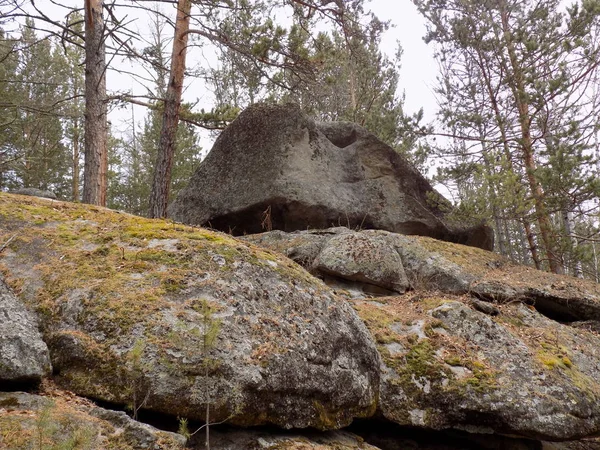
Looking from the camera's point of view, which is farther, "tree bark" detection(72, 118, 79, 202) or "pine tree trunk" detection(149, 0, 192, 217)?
"tree bark" detection(72, 118, 79, 202)

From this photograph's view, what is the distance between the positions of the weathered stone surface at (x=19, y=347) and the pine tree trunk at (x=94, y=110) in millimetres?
5409

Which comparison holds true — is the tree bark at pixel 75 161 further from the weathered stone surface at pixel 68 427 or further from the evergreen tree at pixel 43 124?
the weathered stone surface at pixel 68 427

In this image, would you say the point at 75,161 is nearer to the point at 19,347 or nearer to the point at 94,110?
the point at 94,110

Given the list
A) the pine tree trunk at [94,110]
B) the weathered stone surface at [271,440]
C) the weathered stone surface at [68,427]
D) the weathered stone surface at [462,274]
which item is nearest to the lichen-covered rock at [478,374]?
the weathered stone surface at [271,440]

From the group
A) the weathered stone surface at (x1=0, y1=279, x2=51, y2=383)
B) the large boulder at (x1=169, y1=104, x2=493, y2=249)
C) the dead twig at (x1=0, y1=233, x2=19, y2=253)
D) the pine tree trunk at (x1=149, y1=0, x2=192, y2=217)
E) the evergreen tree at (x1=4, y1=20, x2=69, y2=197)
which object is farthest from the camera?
the evergreen tree at (x1=4, y1=20, x2=69, y2=197)

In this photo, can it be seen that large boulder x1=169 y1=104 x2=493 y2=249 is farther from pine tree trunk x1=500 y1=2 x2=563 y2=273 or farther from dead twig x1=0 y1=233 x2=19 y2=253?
dead twig x1=0 y1=233 x2=19 y2=253

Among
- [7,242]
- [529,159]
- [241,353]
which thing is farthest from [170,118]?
[529,159]

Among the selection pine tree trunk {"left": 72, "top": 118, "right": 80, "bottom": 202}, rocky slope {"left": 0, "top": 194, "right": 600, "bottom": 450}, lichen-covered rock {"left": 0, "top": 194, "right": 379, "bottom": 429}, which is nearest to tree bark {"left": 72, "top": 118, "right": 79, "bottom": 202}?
pine tree trunk {"left": 72, "top": 118, "right": 80, "bottom": 202}

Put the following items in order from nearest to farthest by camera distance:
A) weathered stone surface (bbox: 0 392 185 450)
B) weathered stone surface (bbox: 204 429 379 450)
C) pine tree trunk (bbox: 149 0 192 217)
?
weathered stone surface (bbox: 0 392 185 450) < weathered stone surface (bbox: 204 429 379 450) < pine tree trunk (bbox: 149 0 192 217)

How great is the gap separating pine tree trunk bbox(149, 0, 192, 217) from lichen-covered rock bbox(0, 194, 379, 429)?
13.2ft

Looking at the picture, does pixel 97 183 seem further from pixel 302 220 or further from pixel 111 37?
pixel 302 220

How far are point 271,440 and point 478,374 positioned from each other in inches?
99.4

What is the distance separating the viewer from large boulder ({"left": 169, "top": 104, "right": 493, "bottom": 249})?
8984mm

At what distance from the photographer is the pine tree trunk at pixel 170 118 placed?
8750mm
